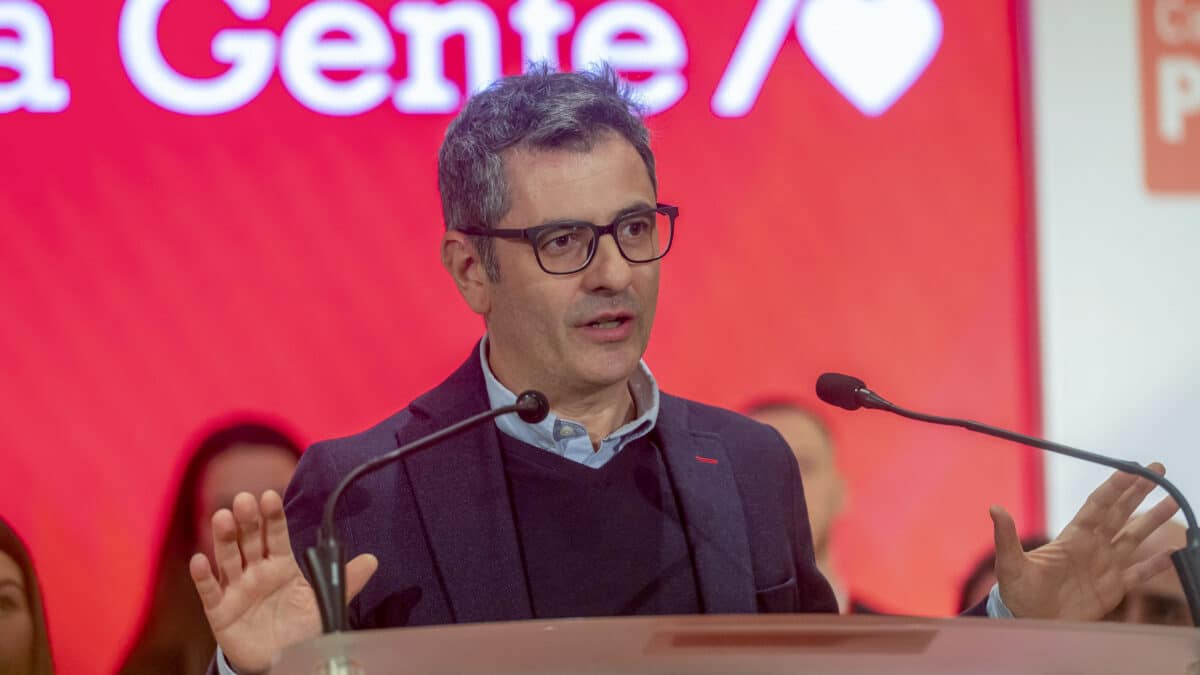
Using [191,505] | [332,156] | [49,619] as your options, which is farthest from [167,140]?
[49,619]

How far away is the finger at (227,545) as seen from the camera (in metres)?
1.52

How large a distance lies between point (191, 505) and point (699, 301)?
1415 mm

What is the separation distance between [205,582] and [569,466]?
0.60m

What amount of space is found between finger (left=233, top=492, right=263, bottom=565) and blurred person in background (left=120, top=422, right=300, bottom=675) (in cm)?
172

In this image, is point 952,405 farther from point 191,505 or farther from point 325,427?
point 191,505

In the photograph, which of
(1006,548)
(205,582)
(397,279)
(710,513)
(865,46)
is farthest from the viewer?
(865,46)

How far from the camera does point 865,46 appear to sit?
3.57m

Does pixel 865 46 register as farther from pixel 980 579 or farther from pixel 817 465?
pixel 980 579

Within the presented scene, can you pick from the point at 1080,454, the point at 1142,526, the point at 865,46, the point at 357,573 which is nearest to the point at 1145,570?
the point at 1142,526

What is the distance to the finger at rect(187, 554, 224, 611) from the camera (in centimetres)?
148

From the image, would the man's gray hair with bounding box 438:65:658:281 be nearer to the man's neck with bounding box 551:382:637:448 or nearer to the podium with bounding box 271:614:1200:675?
the man's neck with bounding box 551:382:637:448

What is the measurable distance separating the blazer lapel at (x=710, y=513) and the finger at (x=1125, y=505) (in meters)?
0.50

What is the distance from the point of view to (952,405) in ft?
11.8

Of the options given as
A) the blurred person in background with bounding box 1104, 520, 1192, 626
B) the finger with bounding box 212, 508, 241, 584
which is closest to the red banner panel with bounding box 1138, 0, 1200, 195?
the blurred person in background with bounding box 1104, 520, 1192, 626
